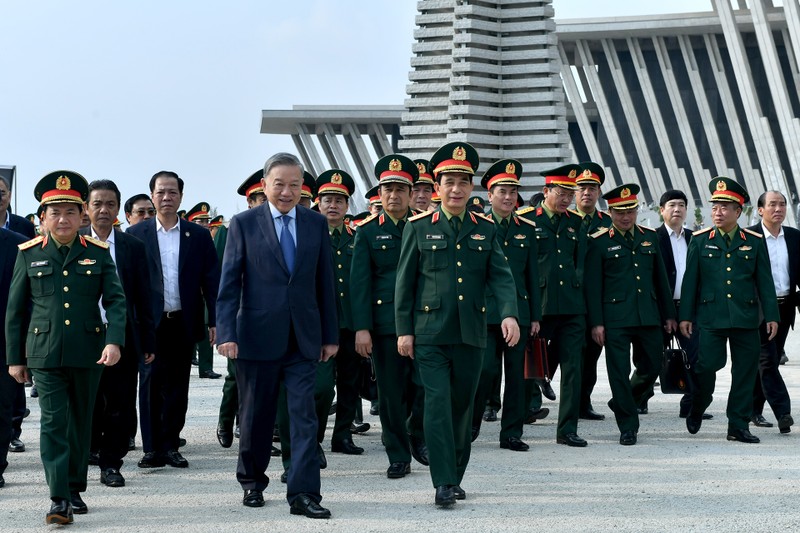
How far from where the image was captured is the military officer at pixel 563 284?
8.83 m

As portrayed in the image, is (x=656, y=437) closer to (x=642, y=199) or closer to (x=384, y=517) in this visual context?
(x=384, y=517)

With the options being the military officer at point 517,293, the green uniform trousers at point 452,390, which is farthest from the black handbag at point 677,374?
the green uniform trousers at point 452,390

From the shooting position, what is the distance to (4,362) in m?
7.30

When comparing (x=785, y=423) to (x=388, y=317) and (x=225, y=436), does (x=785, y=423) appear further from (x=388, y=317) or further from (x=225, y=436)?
(x=225, y=436)

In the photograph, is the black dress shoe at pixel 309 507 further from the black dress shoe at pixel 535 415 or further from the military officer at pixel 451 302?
the black dress shoe at pixel 535 415

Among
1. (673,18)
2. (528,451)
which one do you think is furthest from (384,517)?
(673,18)

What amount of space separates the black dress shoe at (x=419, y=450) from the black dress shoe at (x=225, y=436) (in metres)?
1.43

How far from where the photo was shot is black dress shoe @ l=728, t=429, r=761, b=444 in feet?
29.3

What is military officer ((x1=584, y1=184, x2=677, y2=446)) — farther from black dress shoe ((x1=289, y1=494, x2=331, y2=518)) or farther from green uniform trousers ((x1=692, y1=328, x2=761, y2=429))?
black dress shoe ((x1=289, y1=494, x2=331, y2=518))

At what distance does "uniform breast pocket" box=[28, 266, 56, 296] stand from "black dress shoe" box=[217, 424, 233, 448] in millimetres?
2569

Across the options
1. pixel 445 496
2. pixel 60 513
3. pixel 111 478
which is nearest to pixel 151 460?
pixel 111 478

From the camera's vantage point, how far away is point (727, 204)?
9.23m

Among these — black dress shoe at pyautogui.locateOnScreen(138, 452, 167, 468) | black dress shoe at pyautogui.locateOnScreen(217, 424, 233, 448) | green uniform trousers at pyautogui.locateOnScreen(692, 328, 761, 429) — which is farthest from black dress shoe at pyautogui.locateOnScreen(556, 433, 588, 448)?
black dress shoe at pyautogui.locateOnScreen(138, 452, 167, 468)

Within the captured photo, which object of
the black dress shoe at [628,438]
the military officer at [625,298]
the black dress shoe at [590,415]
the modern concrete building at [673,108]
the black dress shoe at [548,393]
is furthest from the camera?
the modern concrete building at [673,108]
